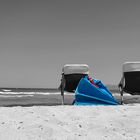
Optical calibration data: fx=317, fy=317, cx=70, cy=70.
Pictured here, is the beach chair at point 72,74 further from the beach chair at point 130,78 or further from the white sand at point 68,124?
the white sand at point 68,124

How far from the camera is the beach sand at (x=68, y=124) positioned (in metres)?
3.59

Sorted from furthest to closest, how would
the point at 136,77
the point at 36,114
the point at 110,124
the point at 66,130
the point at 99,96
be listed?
the point at 136,77, the point at 99,96, the point at 36,114, the point at 110,124, the point at 66,130

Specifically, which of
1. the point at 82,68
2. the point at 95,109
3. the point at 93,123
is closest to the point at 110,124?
the point at 93,123

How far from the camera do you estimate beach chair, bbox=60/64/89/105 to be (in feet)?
27.8

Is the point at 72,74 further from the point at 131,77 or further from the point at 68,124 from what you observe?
the point at 68,124

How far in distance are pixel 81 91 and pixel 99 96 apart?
399 millimetres

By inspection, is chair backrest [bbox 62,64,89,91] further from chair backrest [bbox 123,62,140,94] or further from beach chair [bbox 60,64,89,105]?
chair backrest [bbox 123,62,140,94]

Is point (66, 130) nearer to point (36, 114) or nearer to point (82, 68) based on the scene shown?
point (36, 114)

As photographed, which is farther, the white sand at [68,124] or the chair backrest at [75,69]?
the chair backrest at [75,69]

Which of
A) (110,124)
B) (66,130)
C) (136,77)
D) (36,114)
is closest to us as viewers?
(66,130)

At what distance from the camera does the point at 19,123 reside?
153 inches

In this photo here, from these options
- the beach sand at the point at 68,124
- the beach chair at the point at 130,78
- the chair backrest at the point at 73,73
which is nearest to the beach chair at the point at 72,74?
the chair backrest at the point at 73,73

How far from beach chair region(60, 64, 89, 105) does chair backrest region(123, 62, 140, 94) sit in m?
1.03

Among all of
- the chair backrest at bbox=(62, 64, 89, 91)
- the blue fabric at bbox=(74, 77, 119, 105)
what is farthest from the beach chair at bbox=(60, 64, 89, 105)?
the blue fabric at bbox=(74, 77, 119, 105)
